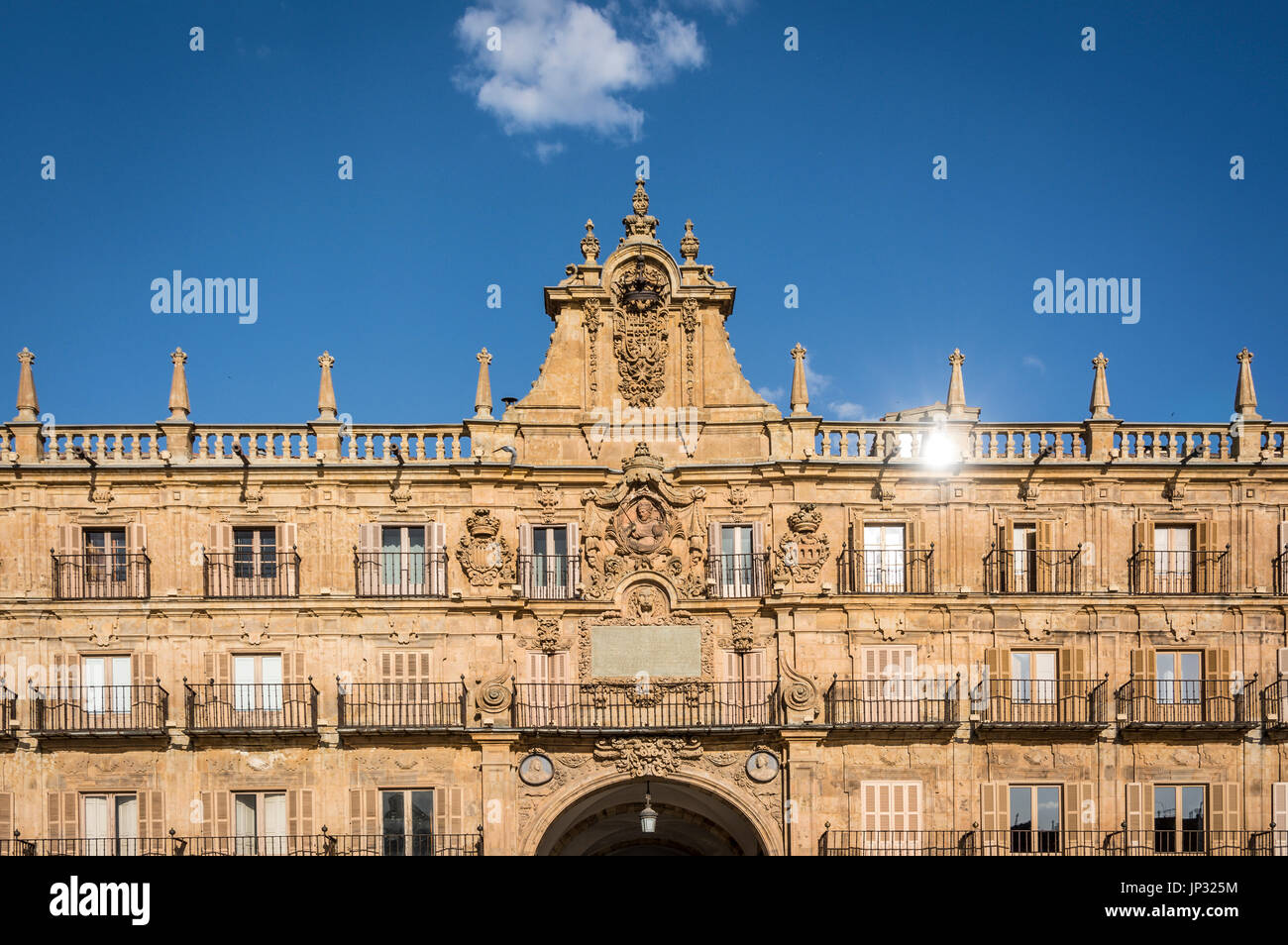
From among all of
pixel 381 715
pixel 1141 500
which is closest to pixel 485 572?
pixel 381 715

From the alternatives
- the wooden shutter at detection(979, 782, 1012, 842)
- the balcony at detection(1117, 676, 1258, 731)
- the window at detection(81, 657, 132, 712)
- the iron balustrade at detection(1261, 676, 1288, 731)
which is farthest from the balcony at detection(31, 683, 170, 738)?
the iron balustrade at detection(1261, 676, 1288, 731)

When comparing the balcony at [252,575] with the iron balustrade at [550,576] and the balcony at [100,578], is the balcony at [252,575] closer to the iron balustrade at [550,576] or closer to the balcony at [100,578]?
the balcony at [100,578]

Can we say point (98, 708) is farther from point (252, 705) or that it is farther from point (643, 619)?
point (643, 619)

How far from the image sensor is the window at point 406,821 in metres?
30.2

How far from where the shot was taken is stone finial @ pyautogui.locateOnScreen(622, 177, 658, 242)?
107ft

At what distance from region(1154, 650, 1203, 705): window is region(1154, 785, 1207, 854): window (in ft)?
7.21

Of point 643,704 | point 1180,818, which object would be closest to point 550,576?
point 643,704

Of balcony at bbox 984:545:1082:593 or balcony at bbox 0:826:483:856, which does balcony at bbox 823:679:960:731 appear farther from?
balcony at bbox 0:826:483:856

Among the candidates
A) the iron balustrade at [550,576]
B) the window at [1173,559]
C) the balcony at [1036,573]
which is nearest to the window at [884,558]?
the balcony at [1036,573]

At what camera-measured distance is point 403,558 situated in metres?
31.7

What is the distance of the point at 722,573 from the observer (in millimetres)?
31734

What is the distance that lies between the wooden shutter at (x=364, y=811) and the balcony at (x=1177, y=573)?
20177 mm
